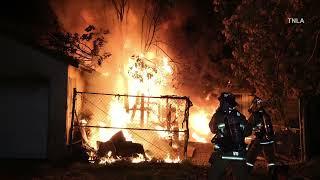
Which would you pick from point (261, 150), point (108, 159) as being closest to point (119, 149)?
point (108, 159)

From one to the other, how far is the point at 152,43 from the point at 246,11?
712 cm

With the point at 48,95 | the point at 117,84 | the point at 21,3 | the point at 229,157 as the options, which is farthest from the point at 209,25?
the point at 229,157

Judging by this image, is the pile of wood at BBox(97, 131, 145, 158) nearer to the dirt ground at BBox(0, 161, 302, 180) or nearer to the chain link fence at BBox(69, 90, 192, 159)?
the chain link fence at BBox(69, 90, 192, 159)

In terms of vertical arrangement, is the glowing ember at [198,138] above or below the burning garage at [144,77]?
below

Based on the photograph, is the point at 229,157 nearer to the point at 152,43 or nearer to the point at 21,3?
the point at 152,43

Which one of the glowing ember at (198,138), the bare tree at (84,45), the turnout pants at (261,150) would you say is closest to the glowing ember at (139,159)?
the turnout pants at (261,150)

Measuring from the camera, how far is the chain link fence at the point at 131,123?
14.4 meters

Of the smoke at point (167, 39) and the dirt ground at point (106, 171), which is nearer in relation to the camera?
the dirt ground at point (106, 171)

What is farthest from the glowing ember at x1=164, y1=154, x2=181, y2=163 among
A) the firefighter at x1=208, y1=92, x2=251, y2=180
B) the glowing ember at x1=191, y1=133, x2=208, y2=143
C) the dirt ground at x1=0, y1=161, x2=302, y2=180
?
the glowing ember at x1=191, y1=133, x2=208, y2=143

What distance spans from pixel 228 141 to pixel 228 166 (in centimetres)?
43

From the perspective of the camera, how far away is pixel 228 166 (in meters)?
7.90

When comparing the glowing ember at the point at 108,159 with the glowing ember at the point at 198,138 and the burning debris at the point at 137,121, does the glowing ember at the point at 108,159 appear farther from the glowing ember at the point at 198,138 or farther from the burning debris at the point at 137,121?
the glowing ember at the point at 198,138

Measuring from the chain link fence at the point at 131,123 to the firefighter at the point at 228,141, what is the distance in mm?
4803

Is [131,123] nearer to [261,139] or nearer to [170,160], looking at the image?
[170,160]
